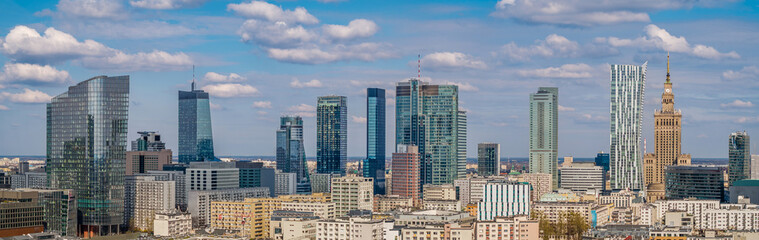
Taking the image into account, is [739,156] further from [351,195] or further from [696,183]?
[351,195]

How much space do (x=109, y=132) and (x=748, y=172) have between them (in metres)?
112

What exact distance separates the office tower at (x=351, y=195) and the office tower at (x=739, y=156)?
251ft

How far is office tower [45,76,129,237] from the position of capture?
152250 millimetres

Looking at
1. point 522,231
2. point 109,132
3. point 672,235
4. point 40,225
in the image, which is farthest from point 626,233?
point 109,132

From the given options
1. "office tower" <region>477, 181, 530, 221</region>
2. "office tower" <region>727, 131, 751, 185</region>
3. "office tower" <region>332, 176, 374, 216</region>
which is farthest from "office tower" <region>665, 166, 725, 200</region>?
"office tower" <region>332, 176, 374, 216</region>

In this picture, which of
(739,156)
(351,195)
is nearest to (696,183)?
(739,156)

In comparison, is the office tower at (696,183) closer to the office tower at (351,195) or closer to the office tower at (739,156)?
the office tower at (739,156)

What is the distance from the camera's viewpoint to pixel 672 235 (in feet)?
378

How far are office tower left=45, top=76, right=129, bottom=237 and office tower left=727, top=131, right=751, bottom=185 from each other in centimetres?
10704

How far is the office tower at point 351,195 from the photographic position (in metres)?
149

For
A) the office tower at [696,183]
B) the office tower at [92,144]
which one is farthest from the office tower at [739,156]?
the office tower at [92,144]

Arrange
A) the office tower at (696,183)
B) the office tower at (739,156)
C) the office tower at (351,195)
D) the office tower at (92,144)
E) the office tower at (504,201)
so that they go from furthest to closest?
the office tower at (739,156), the office tower at (696,183), the office tower at (92,144), the office tower at (351,195), the office tower at (504,201)

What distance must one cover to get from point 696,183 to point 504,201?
61.4 meters

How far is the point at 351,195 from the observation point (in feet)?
492
